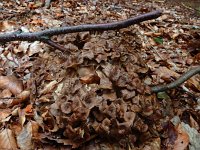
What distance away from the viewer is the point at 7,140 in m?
2.30

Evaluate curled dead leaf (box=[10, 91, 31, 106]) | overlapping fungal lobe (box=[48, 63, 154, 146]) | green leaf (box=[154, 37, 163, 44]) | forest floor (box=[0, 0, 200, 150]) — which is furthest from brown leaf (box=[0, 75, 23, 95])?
green leaf (box=[154, 37, 163, 44])

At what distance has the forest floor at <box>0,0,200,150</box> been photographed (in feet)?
7.23

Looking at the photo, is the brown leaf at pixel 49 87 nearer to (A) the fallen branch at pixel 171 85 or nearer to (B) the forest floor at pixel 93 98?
(B) the forest floor at pixel 93 98

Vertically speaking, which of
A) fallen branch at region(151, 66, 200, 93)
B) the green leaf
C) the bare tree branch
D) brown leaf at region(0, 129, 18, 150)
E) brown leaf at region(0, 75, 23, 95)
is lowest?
the green leaf

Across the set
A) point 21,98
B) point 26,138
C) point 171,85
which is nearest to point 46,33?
point 21,98

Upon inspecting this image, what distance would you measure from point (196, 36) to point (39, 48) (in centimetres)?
245

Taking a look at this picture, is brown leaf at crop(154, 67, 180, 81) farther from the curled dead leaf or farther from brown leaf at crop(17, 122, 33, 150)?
brown leaf at crop(17, 122, 33, 150)

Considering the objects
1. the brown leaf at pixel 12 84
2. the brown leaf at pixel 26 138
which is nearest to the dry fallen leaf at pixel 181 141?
the brown leaf at pixel 26 138

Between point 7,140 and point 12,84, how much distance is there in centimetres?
64

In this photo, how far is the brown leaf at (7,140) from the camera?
2277mm

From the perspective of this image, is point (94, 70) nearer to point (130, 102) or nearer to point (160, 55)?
point (130, 102)

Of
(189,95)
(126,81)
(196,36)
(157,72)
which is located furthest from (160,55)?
(126,81)

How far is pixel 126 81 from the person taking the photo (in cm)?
241

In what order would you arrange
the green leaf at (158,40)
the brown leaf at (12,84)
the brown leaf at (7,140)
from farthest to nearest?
the green leaf at (158,40) → the brown leaf at (12,84) → the brown leaf at (7,140)
